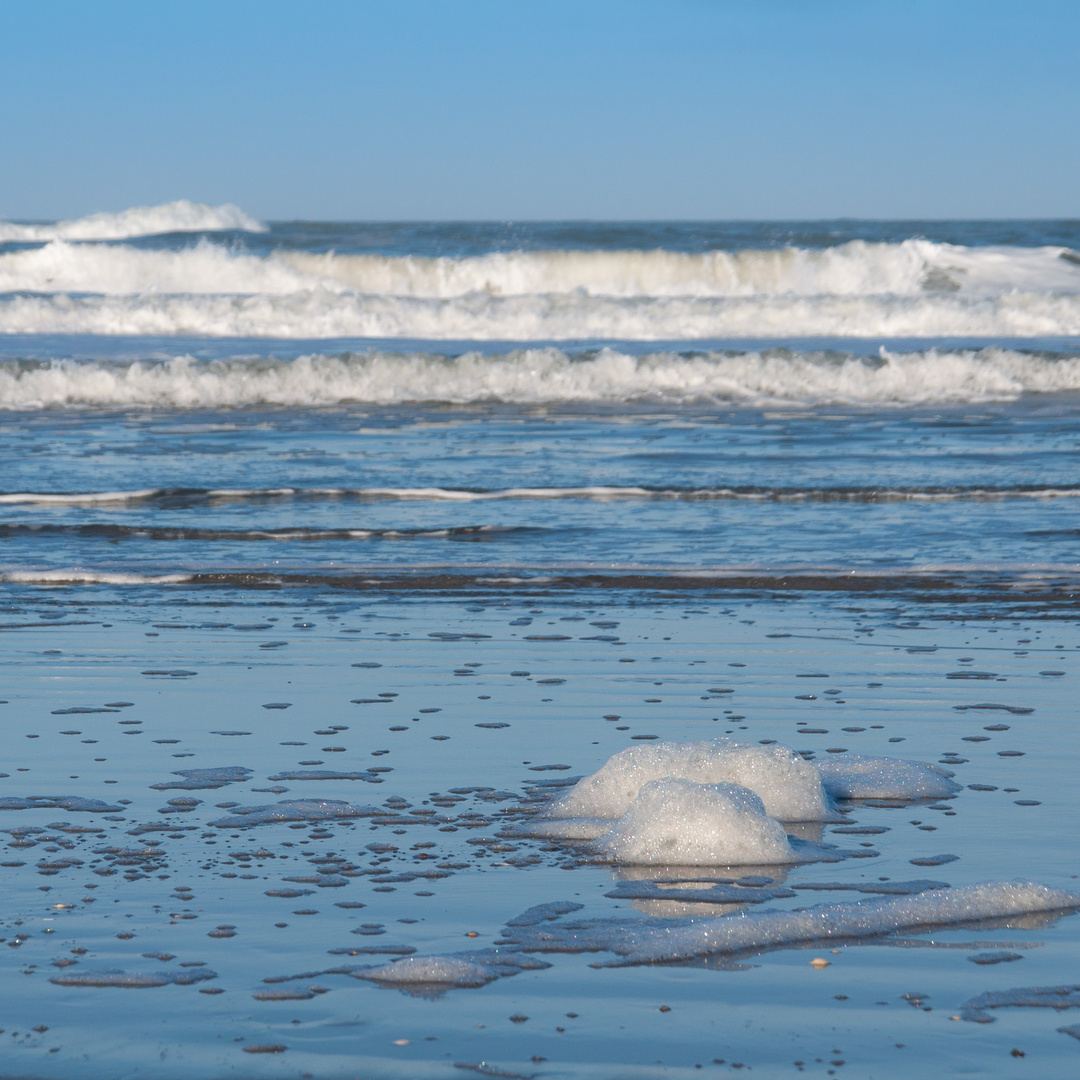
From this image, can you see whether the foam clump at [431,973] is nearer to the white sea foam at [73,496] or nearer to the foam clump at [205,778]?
the foam clump at [205,778]

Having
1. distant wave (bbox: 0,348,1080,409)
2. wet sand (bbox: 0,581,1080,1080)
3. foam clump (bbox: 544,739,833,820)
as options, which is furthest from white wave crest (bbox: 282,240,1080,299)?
foam clump (bbox: 544,739,833,820)

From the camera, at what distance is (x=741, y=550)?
8.05 metres

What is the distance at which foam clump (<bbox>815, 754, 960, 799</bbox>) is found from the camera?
3.96 metres

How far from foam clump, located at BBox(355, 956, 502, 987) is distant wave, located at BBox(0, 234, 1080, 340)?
72.6 feet

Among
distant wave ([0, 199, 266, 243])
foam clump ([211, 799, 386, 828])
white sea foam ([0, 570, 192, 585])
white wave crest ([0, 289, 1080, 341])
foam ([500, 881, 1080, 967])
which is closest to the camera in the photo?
foam ([500, 881, 1080, 967])

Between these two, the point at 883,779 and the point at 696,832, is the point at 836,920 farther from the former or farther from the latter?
the point at 883,779

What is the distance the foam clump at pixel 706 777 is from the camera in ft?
12.5

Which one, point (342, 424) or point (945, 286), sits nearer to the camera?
point (342, 424)

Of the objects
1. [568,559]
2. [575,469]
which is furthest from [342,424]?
[568,559]

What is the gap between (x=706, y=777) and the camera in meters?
3.94

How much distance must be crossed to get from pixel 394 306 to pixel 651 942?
23.6m

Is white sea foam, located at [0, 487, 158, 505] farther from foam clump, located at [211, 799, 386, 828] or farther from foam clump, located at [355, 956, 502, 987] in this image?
foam clump, located at [355, 956, 502, 987]

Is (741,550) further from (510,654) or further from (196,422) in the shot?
(196,422)

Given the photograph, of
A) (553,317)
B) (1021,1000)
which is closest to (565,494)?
(1021,1000)
